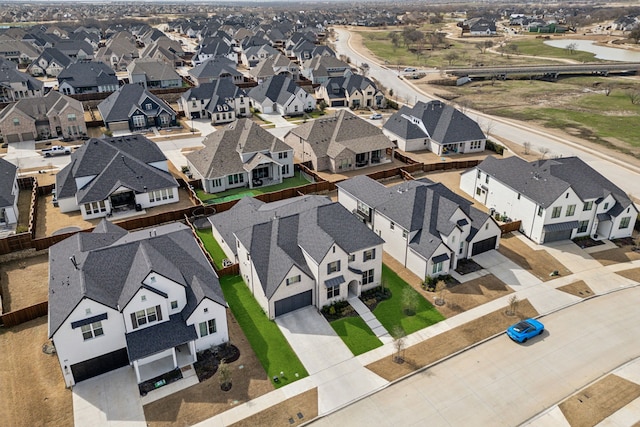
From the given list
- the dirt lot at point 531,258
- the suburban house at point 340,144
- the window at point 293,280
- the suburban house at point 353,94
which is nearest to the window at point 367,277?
the window at point 293,280

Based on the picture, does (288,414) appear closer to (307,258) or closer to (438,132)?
(307,258)

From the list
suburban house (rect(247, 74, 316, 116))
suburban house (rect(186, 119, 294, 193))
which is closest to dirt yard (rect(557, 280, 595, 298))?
suburban house (rect(186, 119, 294, 193))

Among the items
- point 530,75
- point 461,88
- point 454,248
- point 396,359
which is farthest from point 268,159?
point 530,75

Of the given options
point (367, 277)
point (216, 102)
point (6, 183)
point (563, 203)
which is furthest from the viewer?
point (216, 102)

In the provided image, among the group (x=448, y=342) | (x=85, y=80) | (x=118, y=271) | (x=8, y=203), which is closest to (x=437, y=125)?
(x=448, y=342)

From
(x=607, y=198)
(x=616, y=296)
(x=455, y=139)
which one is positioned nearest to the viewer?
(x=616, y=296)

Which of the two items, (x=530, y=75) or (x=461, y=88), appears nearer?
(x=461, y=88)

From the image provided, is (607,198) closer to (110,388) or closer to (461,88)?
(110,388)

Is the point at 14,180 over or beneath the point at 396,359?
over

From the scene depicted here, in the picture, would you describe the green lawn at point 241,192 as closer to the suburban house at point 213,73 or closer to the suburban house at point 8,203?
the suburban house at point 8,203
